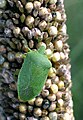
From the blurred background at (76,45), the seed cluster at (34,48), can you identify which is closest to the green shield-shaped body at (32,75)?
the seed cluster at (34,48)

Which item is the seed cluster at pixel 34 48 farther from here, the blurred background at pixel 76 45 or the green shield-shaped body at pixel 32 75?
the blurred background at pixel 76 45

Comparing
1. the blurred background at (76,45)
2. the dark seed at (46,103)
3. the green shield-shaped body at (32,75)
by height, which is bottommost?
the dark seed at (46,103)

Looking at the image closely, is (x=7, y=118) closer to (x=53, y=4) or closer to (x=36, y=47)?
(x=36, y=47)

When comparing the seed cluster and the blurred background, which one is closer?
the seed cluster

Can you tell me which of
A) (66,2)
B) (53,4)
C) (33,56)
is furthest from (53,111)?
(66,2)

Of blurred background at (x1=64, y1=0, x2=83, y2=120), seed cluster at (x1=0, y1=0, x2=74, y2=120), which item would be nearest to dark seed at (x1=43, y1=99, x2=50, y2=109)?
seed cluster at (x1=0, y1=0, x2=74, y2=120)

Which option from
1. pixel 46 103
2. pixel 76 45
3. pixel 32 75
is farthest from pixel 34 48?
pixel 76 45

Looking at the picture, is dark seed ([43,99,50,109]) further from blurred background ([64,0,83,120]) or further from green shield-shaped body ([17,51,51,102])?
blurred background ([64,0,83,120])
